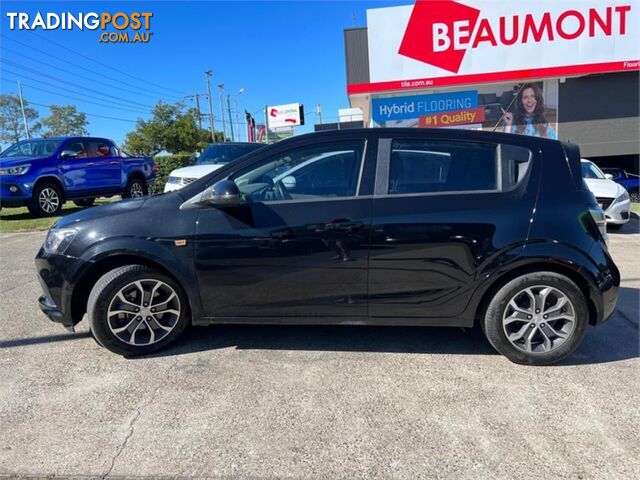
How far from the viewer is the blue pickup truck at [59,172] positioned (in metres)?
10.1

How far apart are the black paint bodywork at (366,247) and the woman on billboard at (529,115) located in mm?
14211

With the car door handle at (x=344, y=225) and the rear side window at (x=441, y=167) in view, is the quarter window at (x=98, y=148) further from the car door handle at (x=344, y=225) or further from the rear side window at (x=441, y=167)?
the rear side window at (x=441, y=167)

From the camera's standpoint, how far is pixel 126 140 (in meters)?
56.8

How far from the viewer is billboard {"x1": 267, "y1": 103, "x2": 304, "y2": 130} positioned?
1603 inches

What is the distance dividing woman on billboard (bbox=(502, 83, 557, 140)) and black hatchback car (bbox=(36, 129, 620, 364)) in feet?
46.6

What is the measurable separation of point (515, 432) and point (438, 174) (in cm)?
178

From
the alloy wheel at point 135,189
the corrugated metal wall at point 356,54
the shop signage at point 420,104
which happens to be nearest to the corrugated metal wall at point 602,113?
the shop signage at point 420,104

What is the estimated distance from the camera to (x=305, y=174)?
3322 millimetres

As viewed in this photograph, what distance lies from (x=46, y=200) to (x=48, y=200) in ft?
0.14

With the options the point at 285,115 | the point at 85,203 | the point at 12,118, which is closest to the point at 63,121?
the point at 12,118

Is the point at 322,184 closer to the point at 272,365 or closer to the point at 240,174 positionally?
the point at 240,174

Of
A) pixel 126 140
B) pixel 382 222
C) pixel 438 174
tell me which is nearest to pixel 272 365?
pixel 382 222

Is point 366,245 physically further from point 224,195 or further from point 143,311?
point 143,311

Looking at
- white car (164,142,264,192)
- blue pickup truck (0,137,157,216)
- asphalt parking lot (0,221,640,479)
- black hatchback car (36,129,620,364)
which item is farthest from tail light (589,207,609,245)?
blue pickup truck (0,137,157,216)
